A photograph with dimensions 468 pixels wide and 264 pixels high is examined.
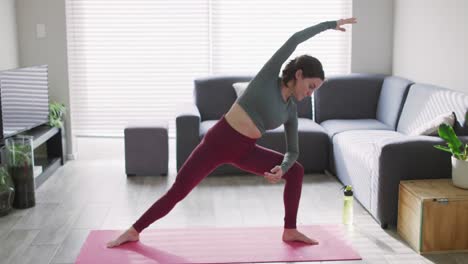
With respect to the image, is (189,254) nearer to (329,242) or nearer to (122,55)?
(329,242)

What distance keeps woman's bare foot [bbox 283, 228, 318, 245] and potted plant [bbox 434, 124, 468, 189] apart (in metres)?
0.88

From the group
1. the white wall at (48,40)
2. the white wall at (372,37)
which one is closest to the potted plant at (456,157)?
the white wall at (372,37)

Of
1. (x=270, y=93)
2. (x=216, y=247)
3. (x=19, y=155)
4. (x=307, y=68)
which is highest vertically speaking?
(x=307, y=68)

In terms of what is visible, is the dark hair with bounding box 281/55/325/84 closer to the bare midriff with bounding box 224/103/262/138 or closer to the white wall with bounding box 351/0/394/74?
the bare midriff with bounding box 224/103/262/138

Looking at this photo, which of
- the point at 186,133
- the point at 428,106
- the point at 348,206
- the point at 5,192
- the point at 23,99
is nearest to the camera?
the point at 348,206

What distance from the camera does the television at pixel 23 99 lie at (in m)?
4.51

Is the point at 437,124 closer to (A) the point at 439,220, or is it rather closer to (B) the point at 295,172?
(A) the point at 439,220

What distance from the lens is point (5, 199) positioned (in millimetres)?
4023

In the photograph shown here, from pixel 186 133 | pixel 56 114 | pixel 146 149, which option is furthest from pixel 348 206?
pixel 56 114

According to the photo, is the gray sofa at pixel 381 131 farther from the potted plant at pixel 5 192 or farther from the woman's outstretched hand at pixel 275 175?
the potted plant at pixel 5 192

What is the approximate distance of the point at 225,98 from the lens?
555cm

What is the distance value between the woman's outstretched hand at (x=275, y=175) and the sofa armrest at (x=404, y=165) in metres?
0.81

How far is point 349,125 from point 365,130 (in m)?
0.30

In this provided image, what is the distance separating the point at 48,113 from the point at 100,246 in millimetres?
2215
